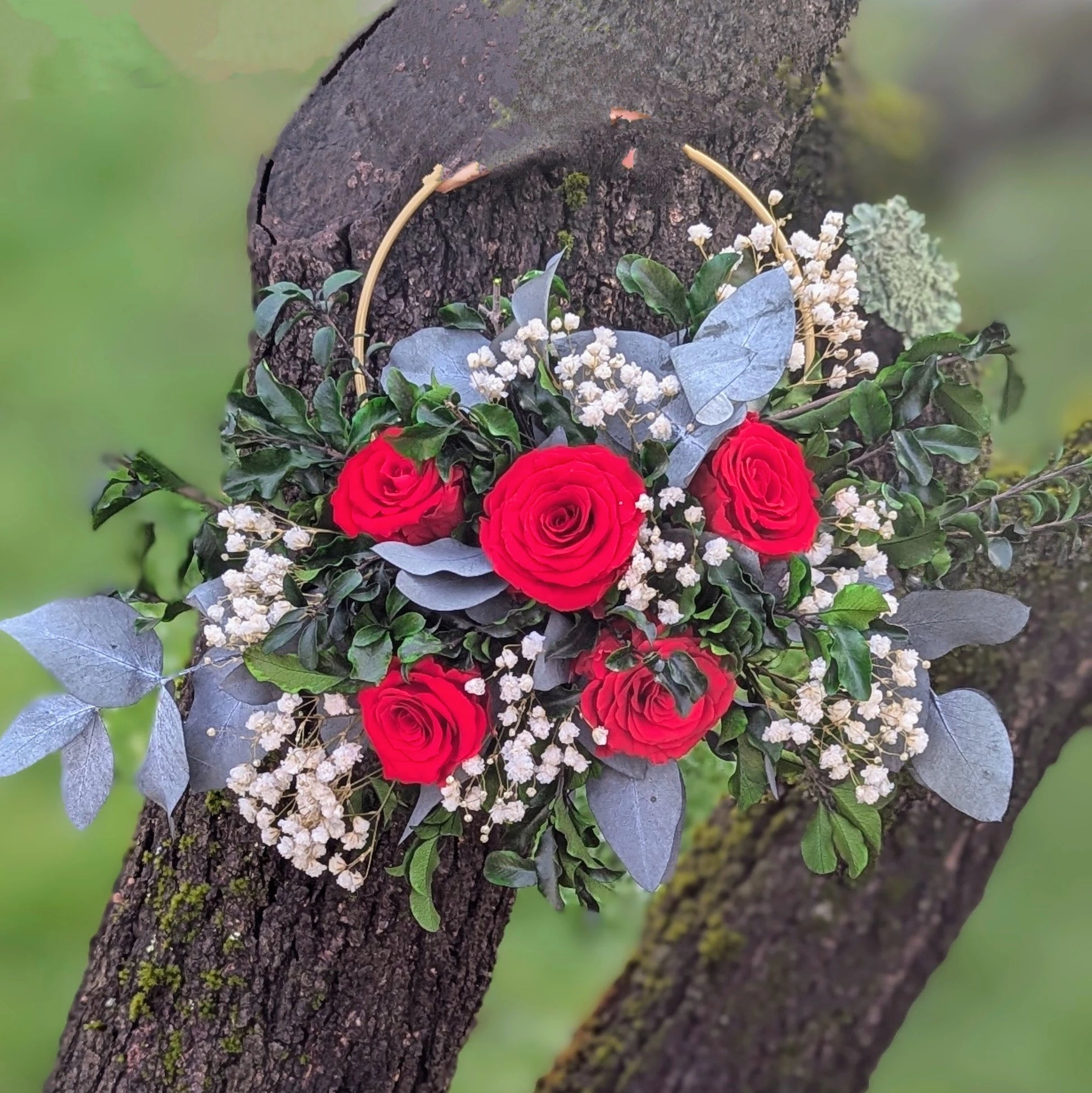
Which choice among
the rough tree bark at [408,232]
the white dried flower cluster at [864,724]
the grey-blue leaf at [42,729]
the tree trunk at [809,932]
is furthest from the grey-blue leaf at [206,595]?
the tree trunk at [809,932]

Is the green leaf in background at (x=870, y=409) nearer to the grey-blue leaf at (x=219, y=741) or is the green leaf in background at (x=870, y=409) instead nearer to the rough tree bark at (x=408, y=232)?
the rough tree bark at (x=408, y=232)

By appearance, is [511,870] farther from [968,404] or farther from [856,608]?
[968,404]

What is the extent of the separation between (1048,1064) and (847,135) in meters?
1.19

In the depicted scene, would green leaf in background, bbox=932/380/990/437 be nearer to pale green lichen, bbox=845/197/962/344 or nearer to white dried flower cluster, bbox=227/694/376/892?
pale green lichen, bbox=845/197/962/344

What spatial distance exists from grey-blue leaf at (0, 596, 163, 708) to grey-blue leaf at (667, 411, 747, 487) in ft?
1.43

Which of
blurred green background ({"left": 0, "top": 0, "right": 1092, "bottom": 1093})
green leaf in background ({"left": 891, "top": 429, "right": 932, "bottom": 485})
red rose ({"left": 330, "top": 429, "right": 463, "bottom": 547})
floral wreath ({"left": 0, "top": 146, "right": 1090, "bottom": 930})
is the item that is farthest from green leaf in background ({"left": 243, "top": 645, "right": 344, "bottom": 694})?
blurred green background ({"left": 0, "top": 0, "right": 1092, "bottom": 1093})

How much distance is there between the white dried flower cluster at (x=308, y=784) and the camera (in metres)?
0.70

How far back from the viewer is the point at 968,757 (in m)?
0.76

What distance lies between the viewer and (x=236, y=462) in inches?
28.1

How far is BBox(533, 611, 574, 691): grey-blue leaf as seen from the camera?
0.67 metres

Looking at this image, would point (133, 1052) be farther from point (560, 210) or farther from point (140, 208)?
point (140, 208)

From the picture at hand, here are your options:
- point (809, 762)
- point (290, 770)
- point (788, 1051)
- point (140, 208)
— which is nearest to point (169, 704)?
point (290, 770)

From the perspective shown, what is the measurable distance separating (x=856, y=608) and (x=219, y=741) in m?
0.51

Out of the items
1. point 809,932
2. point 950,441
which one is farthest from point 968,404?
point 809,932
